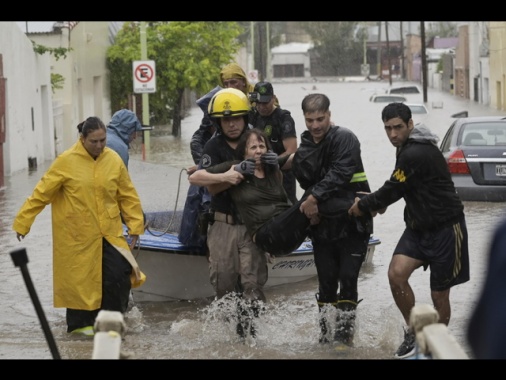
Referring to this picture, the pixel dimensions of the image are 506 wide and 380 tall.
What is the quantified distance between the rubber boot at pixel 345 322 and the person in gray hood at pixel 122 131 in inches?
99.4

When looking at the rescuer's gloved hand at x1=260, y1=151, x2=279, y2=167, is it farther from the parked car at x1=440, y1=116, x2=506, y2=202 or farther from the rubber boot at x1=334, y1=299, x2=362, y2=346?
the parked car at x1=440, y1=116, x2=506, y2=202

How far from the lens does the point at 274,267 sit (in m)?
11.1

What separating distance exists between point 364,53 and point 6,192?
119496 mm

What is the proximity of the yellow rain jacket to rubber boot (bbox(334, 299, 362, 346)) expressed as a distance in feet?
5.35

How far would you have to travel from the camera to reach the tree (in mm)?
40441

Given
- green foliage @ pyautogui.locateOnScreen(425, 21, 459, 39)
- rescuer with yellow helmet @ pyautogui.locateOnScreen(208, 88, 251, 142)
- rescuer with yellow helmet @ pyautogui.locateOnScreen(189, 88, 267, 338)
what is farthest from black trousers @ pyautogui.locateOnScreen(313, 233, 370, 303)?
green foliage @ pyautogui.locateOnScreen(425, 21, 459, 39)

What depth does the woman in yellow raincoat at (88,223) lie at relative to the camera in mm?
8852

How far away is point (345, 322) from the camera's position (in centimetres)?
830

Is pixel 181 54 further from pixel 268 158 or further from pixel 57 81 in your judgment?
pixel 268 158

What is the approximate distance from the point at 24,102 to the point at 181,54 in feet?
44.2

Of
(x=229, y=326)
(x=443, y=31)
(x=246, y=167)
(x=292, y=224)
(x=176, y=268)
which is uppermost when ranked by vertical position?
(x=443, y=31)

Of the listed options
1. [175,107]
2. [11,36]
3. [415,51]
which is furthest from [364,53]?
[11,36]

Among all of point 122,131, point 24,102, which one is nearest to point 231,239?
point 122,131

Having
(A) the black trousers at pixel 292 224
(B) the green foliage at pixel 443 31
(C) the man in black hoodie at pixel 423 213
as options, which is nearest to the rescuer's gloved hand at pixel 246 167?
(A) the black trousers at pixel 292 224
